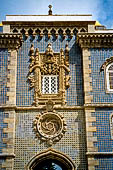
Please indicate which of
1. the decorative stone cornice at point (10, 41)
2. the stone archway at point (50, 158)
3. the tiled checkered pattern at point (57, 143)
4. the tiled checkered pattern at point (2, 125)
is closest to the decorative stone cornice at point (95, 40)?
the decorative stone cornice at point (10, 41)

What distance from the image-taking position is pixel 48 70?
17.7m

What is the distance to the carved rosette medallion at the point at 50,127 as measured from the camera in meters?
16.2

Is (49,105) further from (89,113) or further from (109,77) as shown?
(109,77)

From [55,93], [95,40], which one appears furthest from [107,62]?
[55,93]

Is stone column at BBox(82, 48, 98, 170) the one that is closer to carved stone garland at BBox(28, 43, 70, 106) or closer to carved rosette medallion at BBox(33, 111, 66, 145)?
carved stone garland at BBox(28, 43, 70, 106)

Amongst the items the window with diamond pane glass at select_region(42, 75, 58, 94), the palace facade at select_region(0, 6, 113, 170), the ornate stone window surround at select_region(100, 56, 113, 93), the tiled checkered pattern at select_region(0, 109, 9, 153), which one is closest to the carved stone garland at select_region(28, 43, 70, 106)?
the palace facade at select_region(0, 6, 113, 170)

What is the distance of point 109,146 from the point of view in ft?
52.1

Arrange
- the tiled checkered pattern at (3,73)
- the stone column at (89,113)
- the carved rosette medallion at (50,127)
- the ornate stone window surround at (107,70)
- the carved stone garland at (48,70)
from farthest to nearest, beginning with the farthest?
the ornate stone window surround at (107,70) → the carved stone garland at (48,70) → the tiled checkered pattern at (3,73) → the carved rosette medallion at (50,127) → the stone column at (89,113)

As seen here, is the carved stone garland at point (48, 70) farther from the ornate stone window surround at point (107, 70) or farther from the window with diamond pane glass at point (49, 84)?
the ornate stone window surround at point (107, 70)

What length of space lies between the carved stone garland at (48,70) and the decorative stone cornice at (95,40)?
95 centimetres

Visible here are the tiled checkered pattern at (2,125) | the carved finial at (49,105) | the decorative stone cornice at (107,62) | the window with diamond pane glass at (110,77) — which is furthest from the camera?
the decorative stone cornice at (107,62)

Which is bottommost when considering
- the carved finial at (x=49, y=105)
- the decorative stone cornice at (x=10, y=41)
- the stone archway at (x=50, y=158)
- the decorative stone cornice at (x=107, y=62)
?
the stone archway at (x=50, y=158)

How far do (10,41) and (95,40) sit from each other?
4.69m

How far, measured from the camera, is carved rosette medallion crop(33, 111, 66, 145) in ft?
53.1
